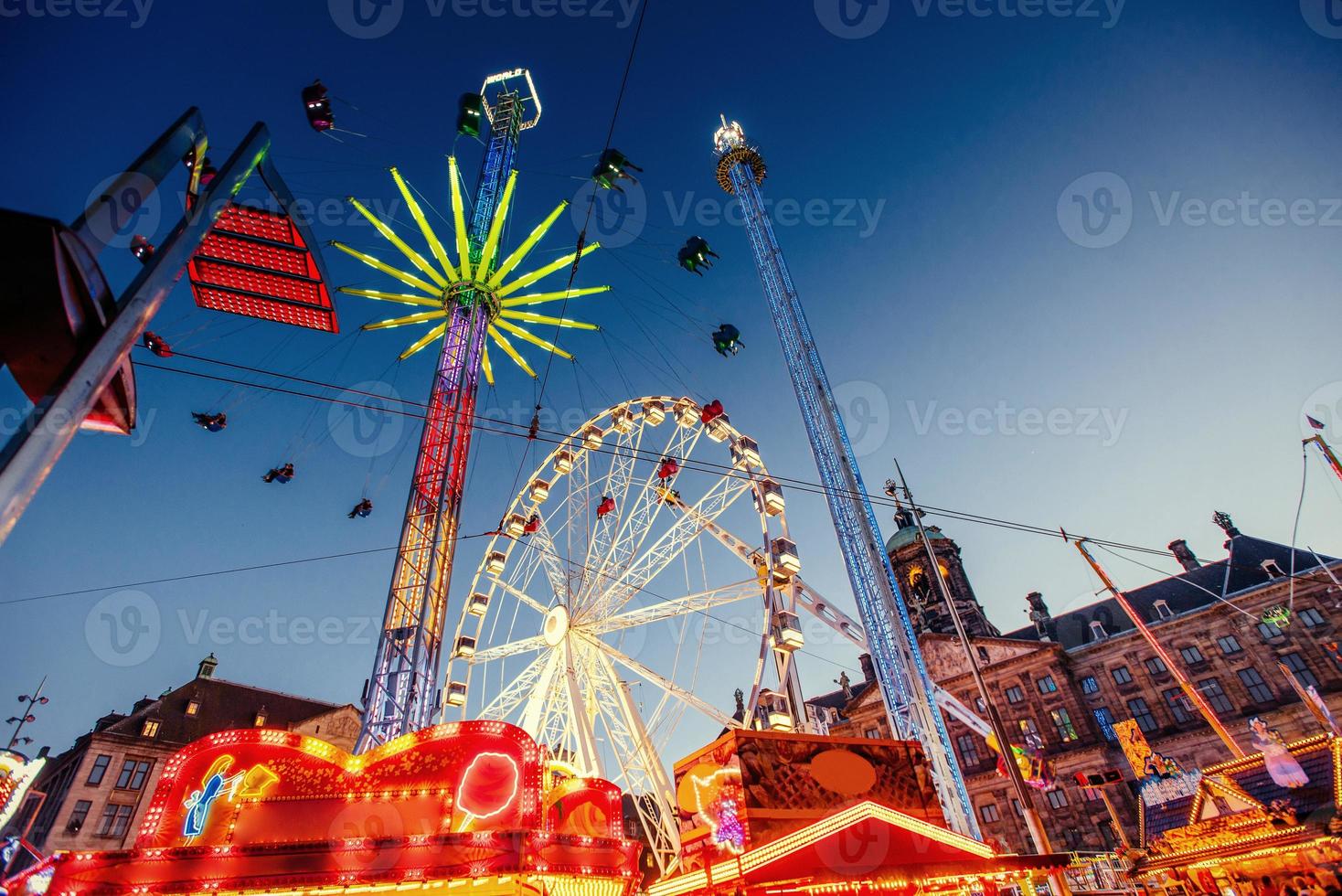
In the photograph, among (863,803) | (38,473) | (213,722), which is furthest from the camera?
(213,722)

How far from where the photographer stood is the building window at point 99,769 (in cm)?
3160

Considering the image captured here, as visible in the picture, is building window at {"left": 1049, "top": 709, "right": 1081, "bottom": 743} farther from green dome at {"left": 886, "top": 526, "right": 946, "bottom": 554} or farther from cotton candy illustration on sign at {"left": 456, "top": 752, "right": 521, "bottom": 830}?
cotton candy illustration on sign at {"left": 456, "top": 752, "right": 521, "bottom": 830}

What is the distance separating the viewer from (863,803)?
9.05 meters

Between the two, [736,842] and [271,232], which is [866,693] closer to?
[736,842]

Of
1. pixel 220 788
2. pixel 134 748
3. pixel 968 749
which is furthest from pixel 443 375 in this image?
pixel 968 749

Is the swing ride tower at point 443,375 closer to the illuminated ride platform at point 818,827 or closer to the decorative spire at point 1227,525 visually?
the illuminated ride platform at point 818,827

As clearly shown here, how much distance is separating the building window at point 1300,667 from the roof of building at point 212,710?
54449 mm

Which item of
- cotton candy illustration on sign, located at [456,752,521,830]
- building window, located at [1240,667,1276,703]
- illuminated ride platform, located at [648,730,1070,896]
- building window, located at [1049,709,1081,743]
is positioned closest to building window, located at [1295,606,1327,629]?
building window, located at [1240,667,1276,703]

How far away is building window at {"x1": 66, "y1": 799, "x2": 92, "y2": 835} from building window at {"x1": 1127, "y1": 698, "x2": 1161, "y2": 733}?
54254 mm

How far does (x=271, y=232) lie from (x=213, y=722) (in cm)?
4207

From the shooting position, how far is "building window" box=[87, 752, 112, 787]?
104 feet

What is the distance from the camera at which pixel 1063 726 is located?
3606cm

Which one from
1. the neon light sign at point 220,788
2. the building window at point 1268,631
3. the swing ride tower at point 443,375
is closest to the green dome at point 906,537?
the building window at point 1268,631

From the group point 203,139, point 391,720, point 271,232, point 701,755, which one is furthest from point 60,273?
point 391,720
